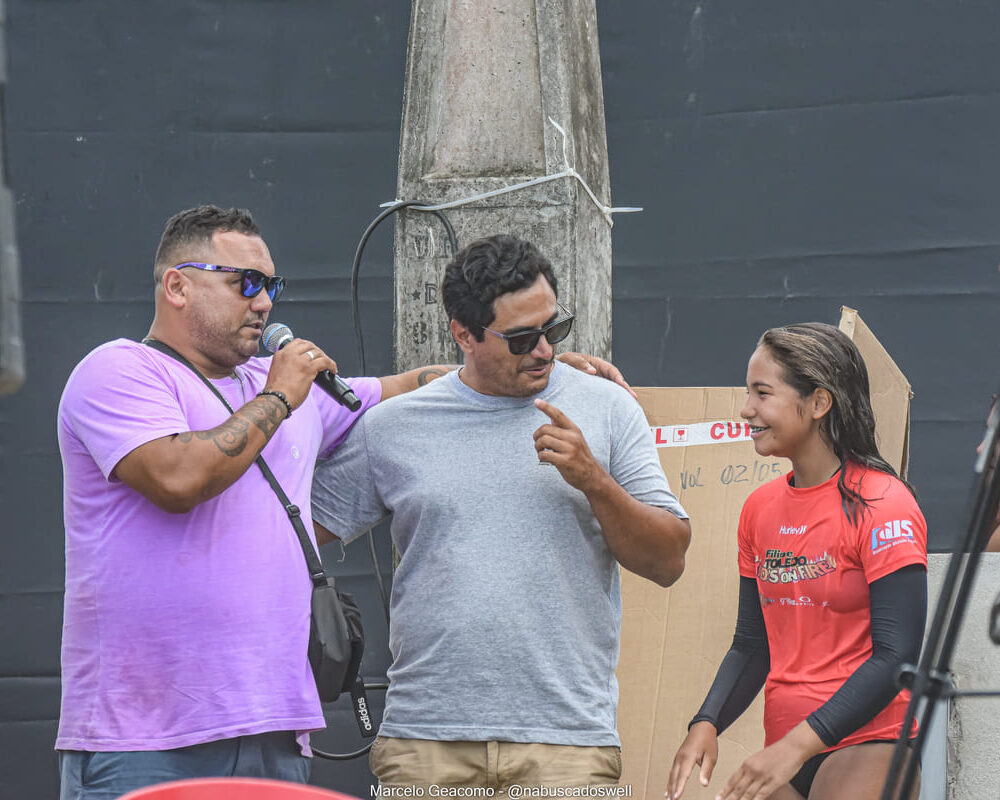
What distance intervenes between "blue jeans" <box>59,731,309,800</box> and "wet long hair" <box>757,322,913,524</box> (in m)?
1.31

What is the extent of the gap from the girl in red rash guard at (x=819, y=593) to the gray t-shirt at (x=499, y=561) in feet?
0.85

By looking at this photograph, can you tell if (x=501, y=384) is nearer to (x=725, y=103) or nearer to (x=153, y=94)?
(x=725, y=103)

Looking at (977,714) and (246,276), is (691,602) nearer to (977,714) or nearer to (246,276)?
(977,714)

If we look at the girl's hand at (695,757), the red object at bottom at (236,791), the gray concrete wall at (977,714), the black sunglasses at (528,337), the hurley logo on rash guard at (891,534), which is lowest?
the gray concrete wall at (977,714)

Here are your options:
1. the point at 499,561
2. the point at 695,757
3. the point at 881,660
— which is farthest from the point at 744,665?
the point at 499,561

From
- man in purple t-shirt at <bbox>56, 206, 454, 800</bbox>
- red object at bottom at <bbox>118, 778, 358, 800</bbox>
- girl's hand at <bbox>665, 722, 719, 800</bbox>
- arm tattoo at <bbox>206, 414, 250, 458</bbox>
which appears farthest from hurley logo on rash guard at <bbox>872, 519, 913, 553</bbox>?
red object at bottom at <bbox>118, 778, 358, 800</bbox>

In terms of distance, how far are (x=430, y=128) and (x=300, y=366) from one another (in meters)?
1.01

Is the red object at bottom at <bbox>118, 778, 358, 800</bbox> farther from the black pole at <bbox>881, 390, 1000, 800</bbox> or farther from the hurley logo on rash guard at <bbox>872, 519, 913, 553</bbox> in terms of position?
the hurley logo on rash guard at <bbox>872, 519, 913, 553</bbox>

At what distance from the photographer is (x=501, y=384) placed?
8.62 feet

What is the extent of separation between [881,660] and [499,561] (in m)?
0.76

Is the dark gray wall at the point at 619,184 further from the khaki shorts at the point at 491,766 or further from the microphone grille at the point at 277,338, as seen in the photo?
the khaki shorts at the point at 491,766

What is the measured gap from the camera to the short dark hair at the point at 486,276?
2.60m

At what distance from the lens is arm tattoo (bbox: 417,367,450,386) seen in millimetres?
2973

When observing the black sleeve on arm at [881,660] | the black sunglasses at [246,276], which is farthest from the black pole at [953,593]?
the black sunglasses at [246,276]
